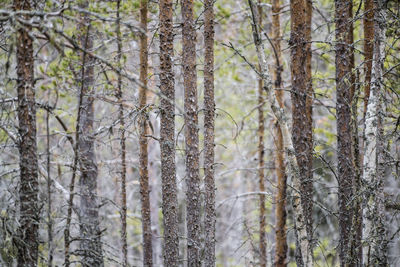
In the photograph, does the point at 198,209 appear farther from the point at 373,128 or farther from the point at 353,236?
the point at 373,128

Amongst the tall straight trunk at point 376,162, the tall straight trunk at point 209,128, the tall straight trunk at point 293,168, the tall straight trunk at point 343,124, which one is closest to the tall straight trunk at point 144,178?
the tall straight trunk at point 209,128

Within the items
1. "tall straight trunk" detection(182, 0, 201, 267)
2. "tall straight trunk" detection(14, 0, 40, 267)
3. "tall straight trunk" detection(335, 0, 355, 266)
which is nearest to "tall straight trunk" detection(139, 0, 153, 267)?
"tall straight trunk" detection(182, 0, 201, 267)

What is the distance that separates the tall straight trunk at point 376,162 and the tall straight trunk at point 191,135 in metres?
3.18

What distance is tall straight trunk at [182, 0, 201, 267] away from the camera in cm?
825

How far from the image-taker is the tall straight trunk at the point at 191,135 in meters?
8.25

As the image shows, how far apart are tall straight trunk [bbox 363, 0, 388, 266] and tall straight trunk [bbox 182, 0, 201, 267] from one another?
318cm

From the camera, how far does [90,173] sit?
11.1 metres

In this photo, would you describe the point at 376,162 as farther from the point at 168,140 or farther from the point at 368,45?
the point at 168,140

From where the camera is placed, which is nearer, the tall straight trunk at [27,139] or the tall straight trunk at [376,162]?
the tall straight trunk at [27,139]

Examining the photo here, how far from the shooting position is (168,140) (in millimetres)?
7836

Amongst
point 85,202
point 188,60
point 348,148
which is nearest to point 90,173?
point 85,202

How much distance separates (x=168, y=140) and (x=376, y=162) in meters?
3.76

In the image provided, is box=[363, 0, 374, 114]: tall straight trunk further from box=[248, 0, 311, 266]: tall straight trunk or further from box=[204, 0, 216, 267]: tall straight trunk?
box=[204, 0, 216, 267]: tall straight trunk

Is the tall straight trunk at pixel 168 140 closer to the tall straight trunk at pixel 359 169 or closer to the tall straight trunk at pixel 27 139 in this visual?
the tall straight trunk at pixel 27 139
